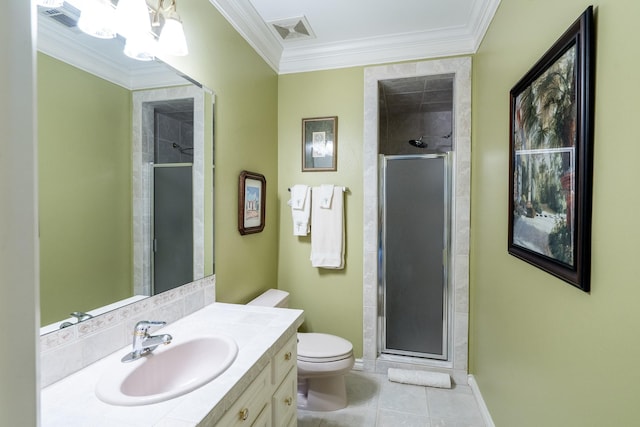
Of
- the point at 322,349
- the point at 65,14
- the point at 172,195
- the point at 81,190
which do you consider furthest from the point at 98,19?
the point at 322,349

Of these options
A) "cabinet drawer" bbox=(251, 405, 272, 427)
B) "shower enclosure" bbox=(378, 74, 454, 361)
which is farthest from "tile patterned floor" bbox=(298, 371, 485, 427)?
"cabinet drawer" bbox=(251, 405, 272, 427)

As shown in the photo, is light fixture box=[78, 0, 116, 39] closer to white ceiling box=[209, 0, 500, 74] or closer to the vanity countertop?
white ceiling box=[209, 0, 500, 74]

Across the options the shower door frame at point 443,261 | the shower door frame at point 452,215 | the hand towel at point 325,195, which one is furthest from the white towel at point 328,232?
the shower door frame at point 443,261

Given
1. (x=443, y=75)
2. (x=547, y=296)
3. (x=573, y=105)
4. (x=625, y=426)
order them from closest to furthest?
(x=625, y=426) → (x=573, y=105) → (x=547, y=296) → (x=443, y=75)

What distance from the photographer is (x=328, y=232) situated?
2.46 metres

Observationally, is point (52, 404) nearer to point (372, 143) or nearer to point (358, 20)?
point (372, 143)

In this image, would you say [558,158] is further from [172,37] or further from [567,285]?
[172,37]

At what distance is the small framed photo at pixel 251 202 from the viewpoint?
2.00 m

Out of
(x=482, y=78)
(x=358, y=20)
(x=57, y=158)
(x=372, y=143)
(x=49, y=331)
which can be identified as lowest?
(x=49, y=331)

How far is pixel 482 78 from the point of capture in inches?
80.6

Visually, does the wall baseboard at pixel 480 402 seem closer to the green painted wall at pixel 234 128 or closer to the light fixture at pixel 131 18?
the green painted wall at pixel 234 128

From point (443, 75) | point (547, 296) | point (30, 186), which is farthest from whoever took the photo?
point (443, 75)

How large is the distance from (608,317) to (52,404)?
1.46 m

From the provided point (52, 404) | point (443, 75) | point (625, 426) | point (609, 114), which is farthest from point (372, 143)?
point (52, 404)
